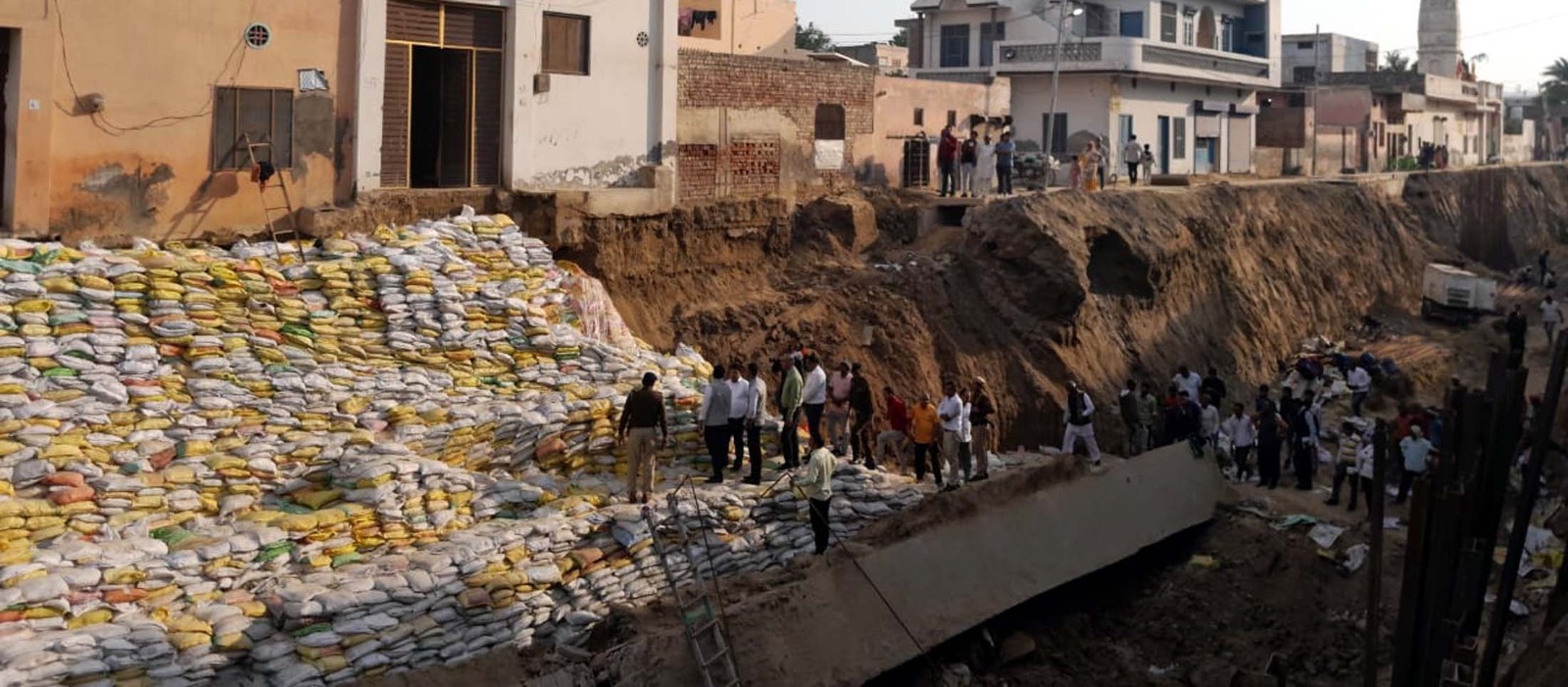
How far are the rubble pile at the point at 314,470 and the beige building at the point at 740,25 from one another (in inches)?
754

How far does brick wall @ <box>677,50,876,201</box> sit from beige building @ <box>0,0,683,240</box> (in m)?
0.80

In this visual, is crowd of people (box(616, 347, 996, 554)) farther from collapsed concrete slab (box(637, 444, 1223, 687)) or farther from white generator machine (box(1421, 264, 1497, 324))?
white generator machine (box(1421, 264, 1497, 324))

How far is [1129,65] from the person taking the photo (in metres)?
33.4

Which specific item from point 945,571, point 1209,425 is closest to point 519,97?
point 945,571

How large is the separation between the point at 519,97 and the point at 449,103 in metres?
0.83

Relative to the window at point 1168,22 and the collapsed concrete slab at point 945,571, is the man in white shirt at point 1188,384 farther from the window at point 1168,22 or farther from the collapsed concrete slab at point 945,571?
the window at point 1168,22

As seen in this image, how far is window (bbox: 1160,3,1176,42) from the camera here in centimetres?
3590

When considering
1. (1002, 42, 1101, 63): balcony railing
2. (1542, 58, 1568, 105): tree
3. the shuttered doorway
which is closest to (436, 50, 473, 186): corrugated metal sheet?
the shuttered doorway

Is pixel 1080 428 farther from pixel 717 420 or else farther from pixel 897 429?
pixel 717 420

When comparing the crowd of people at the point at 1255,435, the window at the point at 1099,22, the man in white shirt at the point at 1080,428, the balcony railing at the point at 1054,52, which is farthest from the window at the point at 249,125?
the window at the point at 1099,22

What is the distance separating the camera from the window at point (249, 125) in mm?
14570

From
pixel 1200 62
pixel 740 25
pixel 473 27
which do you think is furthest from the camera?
pixel 1200 62

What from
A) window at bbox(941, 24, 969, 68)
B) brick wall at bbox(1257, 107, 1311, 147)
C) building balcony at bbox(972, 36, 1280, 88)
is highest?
window at bbox(941, 24, 969, 68)

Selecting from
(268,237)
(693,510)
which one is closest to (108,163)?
(268,237)
